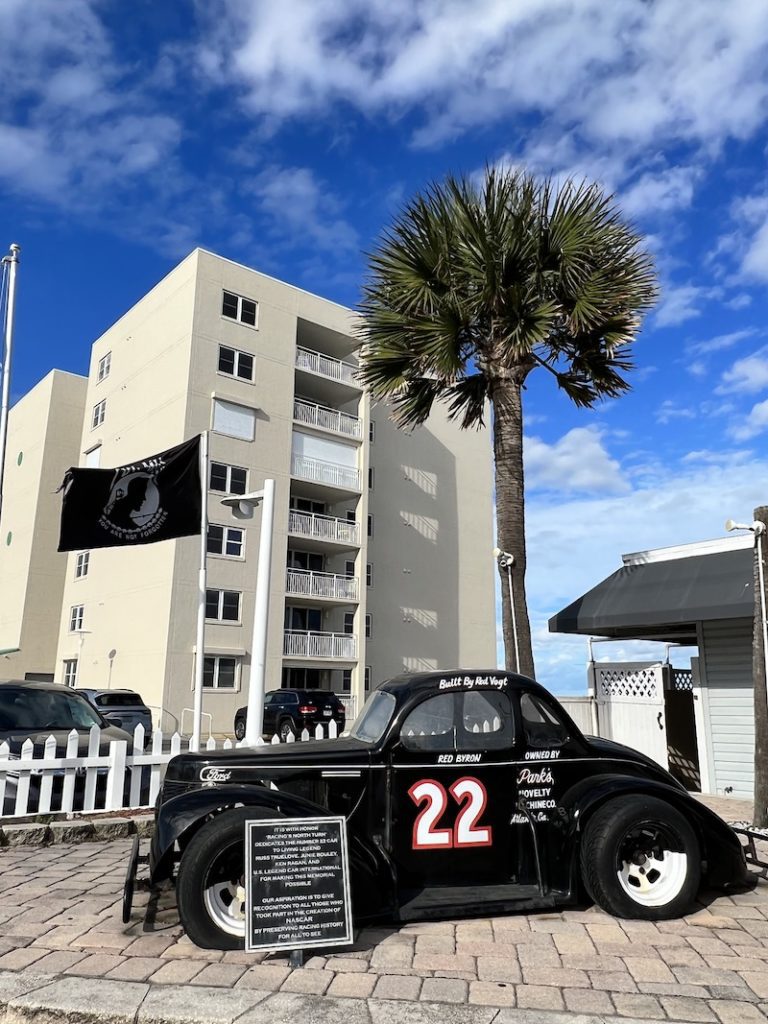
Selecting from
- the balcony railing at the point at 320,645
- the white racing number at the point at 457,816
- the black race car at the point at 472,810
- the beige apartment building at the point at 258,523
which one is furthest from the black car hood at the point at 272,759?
the balcony railing at the point at 320,645

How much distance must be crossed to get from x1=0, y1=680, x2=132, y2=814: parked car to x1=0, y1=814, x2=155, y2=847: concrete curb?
58cm

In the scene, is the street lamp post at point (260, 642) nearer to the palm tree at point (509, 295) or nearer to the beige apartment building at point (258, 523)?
the palm tree at point (509, 295)

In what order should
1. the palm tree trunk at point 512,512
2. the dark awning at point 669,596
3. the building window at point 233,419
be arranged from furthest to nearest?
the building window at point 233,419 → the palm tree trunk at point 512,512 → the dark awning at point 669,596

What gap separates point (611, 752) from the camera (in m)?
5.81

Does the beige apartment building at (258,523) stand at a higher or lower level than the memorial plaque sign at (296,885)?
higher

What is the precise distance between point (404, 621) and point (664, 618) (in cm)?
2484

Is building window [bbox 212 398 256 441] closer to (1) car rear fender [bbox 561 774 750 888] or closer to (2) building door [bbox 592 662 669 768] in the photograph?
(2) building door [bbox 592 662 669 768]

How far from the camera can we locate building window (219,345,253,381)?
1131 inches

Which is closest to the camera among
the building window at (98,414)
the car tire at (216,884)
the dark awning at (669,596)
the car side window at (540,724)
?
the car tire at (216,884)

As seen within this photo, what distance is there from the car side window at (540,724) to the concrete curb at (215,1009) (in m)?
1.98

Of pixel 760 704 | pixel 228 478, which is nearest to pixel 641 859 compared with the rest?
pixel 760 704

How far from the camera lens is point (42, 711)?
9.48 m

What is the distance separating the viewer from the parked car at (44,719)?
8523mm

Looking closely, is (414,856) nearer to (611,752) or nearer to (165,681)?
(611,752)
